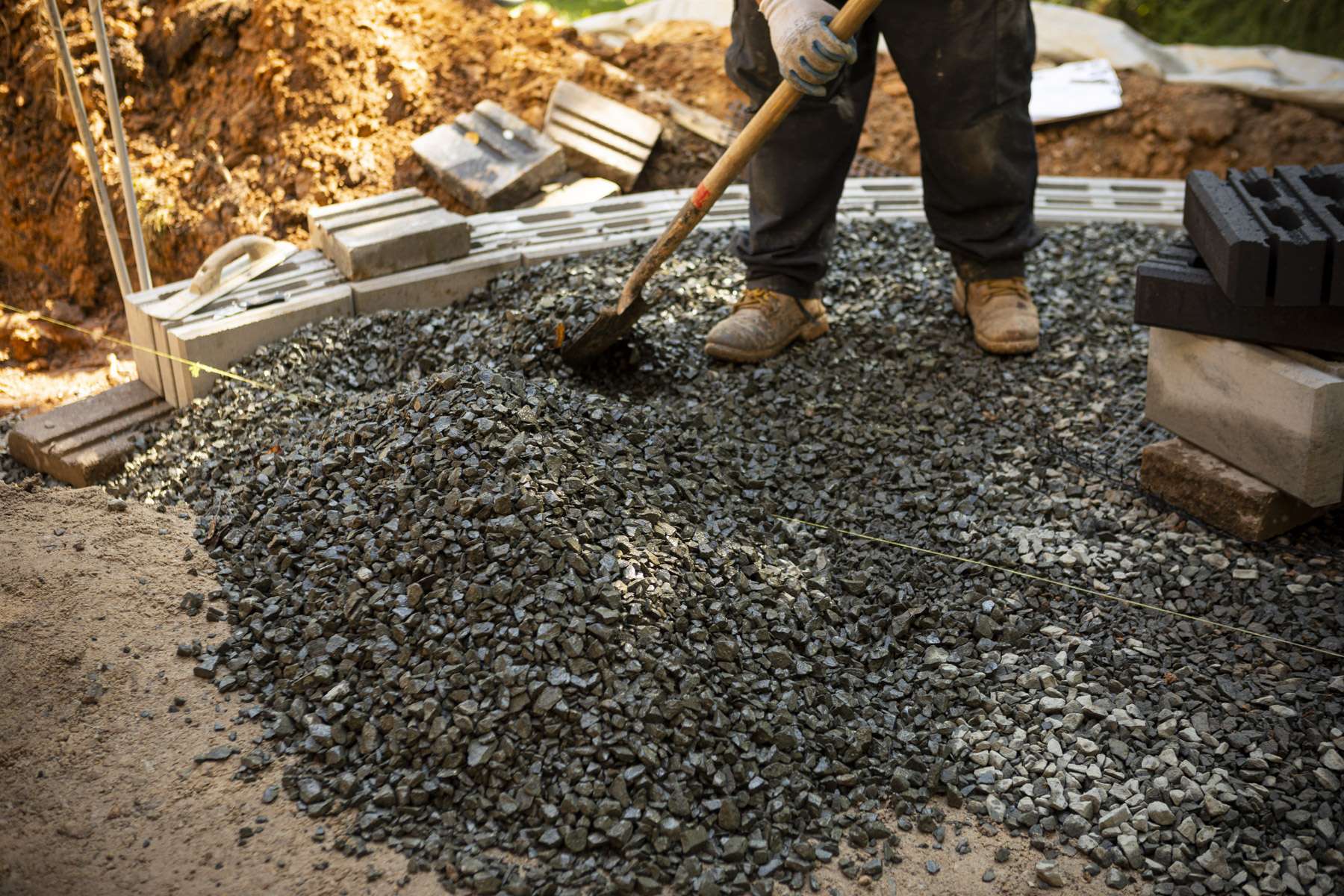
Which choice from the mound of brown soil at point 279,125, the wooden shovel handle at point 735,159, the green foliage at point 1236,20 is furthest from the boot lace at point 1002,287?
the green foliage at point 1236,20

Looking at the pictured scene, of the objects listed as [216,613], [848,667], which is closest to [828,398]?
[848,667]

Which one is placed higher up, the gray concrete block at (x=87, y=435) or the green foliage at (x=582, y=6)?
→ the green foliage at (x=582, y=6)

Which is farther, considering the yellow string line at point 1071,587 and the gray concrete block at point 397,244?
the gray concrete block at point 397,244

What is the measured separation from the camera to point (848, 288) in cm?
395

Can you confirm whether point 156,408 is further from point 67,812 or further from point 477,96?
point 477,96

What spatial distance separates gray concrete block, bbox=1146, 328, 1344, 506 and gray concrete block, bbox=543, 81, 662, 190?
2.66 m

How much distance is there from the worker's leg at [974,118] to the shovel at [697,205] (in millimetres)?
394

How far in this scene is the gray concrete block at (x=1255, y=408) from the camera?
8.46 ft

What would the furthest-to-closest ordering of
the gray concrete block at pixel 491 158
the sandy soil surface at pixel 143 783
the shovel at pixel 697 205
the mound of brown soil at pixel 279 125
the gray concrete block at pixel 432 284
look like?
the mound of brown soil at pixel 279 125, the gray concrete block at pixel 491 158, the gray concrete block at pixel 432 284, the shovel at pixel 697 205, the sandy soil surface at pixel 143 783

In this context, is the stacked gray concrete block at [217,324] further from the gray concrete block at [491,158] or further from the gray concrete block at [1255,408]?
the gray concrete block at [1255,408]

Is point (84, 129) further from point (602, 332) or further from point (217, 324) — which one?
point (602, 332)

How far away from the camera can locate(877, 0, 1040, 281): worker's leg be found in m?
3.22

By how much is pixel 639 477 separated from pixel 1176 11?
629 centimetres

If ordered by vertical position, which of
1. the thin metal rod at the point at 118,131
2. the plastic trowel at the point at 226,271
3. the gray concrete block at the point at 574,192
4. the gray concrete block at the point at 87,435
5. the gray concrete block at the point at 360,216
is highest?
the thin metal rod at the point at 118,131
